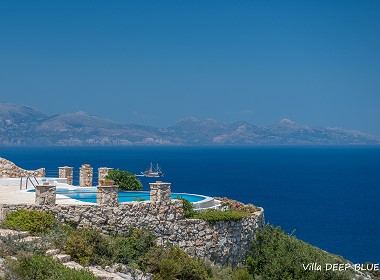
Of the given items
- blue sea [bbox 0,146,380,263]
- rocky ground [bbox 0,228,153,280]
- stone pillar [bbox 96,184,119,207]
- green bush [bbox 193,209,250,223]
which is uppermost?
stone pillar [bbox 96,184,119,207]

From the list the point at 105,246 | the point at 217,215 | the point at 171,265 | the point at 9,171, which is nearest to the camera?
the point at 105,246

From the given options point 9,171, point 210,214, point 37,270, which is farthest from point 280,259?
point 9,171

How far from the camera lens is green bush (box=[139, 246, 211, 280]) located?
19.8m

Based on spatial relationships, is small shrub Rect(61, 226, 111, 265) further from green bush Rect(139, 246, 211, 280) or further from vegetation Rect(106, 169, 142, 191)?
vegetation Rect(106, 169, 142, 191)

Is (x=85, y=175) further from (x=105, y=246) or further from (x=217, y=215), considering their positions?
(x=105, y=246)

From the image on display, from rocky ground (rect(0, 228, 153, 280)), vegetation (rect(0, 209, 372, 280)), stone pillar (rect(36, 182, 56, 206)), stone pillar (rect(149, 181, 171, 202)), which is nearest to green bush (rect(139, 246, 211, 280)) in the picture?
vegetation (rect(0, 209, 372, 280))

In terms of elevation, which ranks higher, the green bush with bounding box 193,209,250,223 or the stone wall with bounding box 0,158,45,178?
the stone wall with bounding box 0,158,45,178

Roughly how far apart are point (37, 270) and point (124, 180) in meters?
16.2

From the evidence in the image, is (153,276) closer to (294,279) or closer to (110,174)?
(294,279)

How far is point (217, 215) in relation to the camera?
23.8 metres

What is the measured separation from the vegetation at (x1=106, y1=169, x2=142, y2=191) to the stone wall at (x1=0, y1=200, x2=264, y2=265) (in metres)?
7.98

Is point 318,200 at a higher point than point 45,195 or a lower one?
lower

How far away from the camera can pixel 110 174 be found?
30.8 metres

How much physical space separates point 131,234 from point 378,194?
9144 cm
